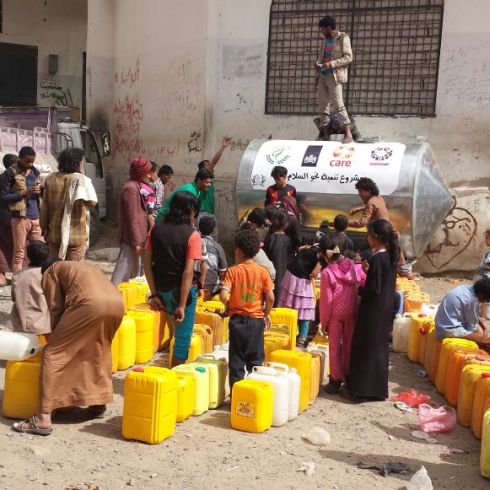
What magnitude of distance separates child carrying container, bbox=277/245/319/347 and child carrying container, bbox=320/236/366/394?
1137mm

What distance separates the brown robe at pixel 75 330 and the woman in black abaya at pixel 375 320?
6.86 ft

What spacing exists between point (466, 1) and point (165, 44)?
18.3 ft

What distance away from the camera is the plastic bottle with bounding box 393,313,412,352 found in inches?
300

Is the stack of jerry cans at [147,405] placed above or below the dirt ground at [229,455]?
above

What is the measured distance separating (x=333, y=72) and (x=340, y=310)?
19.9 feet

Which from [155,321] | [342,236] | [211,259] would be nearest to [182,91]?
[211,259]

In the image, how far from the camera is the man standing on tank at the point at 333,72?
11023 millimetres

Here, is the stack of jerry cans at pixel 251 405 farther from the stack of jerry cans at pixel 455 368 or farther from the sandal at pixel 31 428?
the stack of jerry cans at pixel 455 368

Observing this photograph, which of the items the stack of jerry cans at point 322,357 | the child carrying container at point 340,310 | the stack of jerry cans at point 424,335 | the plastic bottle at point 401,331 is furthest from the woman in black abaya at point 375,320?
the plastic bottle at point 401,331

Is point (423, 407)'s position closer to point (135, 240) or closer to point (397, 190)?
point (135, 240)

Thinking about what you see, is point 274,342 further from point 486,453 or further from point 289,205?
point 289,205

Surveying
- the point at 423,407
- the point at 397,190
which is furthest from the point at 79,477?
the point at 397,190

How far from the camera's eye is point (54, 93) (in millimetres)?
19688

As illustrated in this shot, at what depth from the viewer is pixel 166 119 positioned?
14.1 meters
